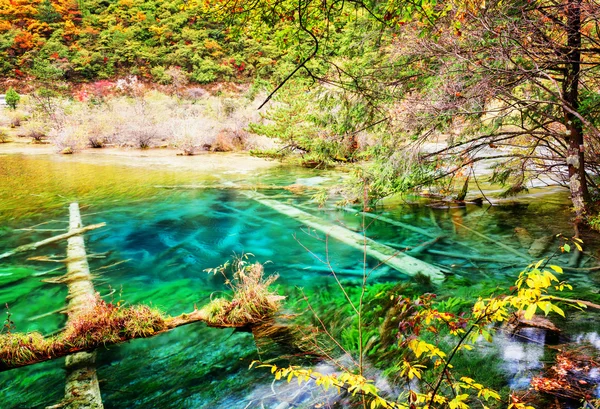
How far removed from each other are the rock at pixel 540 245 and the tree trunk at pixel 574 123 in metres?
0.84

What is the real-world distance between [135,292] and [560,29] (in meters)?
7.50

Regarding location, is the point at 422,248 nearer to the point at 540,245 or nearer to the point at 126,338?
the point at 540,245

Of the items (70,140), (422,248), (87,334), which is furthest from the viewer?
(70,140)

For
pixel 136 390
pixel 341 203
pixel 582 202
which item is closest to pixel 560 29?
pixel 582 202

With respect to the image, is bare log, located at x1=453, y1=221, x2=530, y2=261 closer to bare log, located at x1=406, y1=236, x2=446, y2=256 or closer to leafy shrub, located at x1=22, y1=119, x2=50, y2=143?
bare log, located at x1=406, y1=236, x2=446, y2=256

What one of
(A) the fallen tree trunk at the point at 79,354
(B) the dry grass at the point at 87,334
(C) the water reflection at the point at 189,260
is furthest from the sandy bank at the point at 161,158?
(B) the dry grass at the point at 87,334

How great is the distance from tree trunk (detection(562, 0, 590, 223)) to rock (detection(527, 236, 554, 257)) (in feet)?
2.75

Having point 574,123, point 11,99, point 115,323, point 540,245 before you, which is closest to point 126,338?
point 115,323

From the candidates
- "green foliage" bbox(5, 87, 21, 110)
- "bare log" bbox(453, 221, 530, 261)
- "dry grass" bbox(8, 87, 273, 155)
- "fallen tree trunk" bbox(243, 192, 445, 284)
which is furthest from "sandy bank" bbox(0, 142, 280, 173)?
"bare log" bbox(453, 221, 530, 261)

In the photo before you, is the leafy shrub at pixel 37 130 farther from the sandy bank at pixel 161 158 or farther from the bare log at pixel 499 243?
the bare log at pixel 499 243

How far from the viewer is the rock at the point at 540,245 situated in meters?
6.48

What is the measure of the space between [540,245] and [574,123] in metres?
2.18

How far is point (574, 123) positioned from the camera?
259 inches

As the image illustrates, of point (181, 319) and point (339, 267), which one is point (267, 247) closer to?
point (339, 267)
